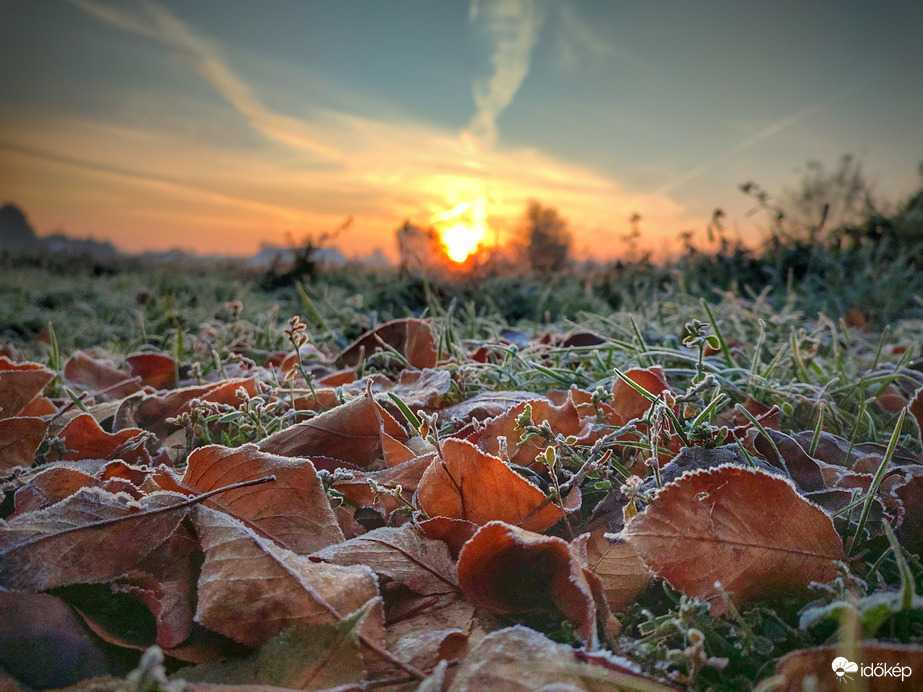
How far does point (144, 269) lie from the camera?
1013cm

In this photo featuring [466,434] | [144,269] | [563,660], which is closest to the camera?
[563,660]

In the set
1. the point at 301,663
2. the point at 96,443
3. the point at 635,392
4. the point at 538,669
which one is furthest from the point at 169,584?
the point at 635,392

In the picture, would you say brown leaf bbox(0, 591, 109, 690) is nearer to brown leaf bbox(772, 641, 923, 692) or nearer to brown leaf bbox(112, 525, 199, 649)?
brown leaf bbox(112, 525, 199, 649)

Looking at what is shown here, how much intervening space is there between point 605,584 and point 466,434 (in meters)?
0.37

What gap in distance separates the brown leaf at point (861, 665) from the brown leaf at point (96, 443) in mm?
1088

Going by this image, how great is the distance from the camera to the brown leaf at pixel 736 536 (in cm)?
69

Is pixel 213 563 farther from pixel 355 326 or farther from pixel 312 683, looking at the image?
pixel 355 326

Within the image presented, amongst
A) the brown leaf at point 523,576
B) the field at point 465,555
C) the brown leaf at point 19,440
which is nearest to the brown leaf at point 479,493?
the field at point 465,555

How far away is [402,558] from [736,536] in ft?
1.31

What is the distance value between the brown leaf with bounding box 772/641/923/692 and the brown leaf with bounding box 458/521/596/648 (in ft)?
0.63

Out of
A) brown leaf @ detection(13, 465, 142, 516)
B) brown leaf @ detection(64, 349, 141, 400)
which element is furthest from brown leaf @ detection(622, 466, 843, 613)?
brown leaf @ detection(64, 349, 141, 400)

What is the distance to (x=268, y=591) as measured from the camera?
641mm

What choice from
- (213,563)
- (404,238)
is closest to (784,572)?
(213,563)

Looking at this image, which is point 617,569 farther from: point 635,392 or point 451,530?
point 635,392
